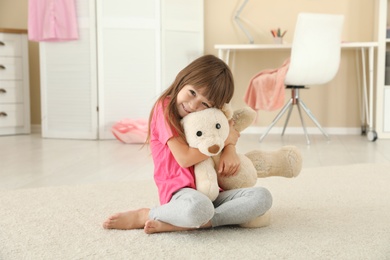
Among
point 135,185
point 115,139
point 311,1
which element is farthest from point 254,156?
point 311,1

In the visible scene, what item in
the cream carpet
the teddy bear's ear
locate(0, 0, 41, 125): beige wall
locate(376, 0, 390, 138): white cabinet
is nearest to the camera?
the cream carpet

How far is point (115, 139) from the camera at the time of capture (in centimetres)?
418

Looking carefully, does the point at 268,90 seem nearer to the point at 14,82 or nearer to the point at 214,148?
the point at 14,82

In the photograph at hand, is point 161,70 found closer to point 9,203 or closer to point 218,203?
point 9,203

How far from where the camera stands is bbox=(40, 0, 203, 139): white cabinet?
163 inches

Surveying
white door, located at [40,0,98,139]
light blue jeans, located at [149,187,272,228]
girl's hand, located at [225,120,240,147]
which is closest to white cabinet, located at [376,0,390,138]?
white door, located at [40,0,98,139]

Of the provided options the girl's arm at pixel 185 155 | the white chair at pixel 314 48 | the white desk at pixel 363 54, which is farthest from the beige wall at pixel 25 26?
the girl's arm at pixel 185 155

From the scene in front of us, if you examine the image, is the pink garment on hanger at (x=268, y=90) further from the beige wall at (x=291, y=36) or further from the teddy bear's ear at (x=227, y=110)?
the teddy bear's ear at (x=227, y=110)

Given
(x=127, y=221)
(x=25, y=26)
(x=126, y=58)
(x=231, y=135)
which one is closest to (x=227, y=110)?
(x=231, y=135)

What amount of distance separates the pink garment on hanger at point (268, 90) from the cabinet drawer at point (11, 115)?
1.79m

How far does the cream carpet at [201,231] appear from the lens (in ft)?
4.46

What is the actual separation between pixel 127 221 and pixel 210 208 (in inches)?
9.7

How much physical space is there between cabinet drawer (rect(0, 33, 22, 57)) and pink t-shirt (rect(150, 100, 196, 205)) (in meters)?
3.13

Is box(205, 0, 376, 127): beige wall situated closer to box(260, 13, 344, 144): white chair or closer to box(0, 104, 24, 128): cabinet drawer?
box(260, 13, 344, 144): white chair
